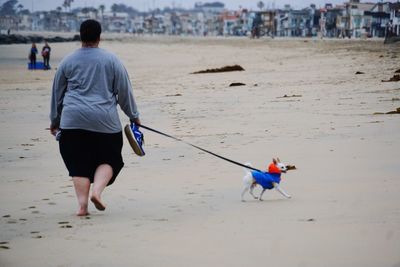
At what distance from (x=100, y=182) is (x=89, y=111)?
0.49 meters

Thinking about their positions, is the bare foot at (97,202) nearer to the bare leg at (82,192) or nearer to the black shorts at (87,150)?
the bare leg at (82,192)

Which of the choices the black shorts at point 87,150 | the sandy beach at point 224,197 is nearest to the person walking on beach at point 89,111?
the black shorts at point 87,150

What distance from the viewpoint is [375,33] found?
116 meters

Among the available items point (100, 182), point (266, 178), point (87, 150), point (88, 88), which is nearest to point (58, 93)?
point (88, 88)

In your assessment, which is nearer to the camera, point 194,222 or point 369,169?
point 194,222

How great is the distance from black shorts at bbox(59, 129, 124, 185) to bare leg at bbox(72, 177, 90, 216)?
0.12 feet

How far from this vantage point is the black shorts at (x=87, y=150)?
4750mm

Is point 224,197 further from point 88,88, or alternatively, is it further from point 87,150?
point 88,88

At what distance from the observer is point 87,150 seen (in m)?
4.79

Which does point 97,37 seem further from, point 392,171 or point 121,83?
point 392,171

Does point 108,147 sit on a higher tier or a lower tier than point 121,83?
lower

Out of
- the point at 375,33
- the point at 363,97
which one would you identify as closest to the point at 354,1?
the point at 375,33

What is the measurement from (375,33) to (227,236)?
117 meters

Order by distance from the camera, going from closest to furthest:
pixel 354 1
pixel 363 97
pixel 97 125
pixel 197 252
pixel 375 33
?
A: pixel 197 252
pixel 97 125
pixel 363 97
pixel 375 33
pixel 354 1
